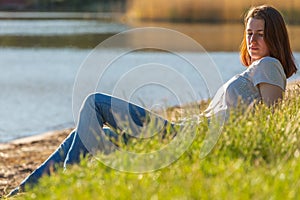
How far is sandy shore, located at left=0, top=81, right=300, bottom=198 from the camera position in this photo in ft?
22.2

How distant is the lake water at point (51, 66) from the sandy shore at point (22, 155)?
58 cm

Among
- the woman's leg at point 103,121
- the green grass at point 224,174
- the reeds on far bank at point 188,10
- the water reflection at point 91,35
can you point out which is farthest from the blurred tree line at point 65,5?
the green grass at point 224,174

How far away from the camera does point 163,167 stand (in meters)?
3.71

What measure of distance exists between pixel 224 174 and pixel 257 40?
5.28ft

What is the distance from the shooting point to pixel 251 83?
188 inches

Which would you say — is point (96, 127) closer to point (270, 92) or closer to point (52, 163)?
point (52, 163)

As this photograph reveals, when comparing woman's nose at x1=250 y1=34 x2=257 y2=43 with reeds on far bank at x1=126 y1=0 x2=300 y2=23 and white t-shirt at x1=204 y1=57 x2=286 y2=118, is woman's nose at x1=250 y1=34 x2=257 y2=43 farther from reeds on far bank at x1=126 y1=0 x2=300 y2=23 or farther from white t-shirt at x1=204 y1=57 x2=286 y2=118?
reeds on far bank at x1=126 y1=0 x2=300 y2=23

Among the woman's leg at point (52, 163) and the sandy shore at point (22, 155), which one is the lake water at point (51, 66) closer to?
the woman's leg at point (52, 163)

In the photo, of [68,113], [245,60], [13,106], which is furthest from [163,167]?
[13,106]

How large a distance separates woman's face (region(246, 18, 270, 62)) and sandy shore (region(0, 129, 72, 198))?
2.07 m

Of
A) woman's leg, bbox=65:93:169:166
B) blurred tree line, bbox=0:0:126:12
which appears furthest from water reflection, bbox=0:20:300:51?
blurred tree line, bbox=0:0:126:12

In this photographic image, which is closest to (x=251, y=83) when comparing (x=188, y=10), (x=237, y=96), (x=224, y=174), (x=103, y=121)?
(x=237, y=96)

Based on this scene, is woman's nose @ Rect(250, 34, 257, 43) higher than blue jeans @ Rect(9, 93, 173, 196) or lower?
higher

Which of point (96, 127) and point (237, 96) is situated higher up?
point (237, 96)
